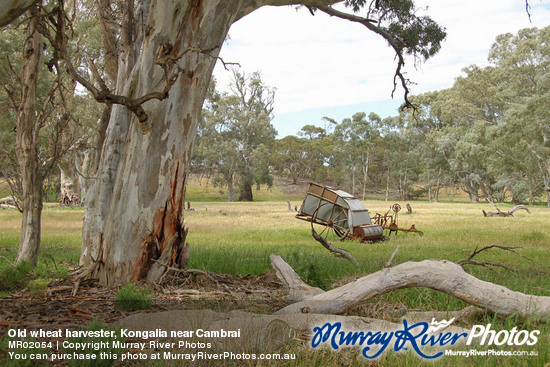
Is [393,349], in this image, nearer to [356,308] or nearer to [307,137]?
[356,308]

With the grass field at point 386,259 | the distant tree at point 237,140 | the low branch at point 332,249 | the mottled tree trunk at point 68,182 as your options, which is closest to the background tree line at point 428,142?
the distant tree at point 237,140

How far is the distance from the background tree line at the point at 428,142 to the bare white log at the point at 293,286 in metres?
36.8

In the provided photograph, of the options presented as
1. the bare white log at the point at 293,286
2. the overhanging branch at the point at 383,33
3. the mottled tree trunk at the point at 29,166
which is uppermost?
the overhanging branch at the point at 383,33

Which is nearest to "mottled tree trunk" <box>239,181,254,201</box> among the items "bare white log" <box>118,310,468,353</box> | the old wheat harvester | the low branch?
the old wheat harvester

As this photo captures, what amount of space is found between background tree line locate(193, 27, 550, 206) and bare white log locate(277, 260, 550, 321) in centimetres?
3690

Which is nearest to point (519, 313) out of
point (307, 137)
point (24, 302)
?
point (24, 302)

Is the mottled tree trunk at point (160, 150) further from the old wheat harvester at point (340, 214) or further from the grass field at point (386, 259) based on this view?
the old wheat harvester at point (340, 214)

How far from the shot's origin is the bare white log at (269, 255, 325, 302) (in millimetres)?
4498

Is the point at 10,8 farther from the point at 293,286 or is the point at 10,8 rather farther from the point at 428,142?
the point at 428,142

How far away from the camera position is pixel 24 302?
4355 mm

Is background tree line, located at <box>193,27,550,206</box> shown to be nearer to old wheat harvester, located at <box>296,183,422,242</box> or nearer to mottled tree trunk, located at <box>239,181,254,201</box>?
mottled tree trunk, located at <box>239,181,254,201</box>

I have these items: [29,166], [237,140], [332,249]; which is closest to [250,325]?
[332,249]

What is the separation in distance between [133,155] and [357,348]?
3.64m

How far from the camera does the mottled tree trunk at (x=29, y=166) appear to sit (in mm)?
6578
